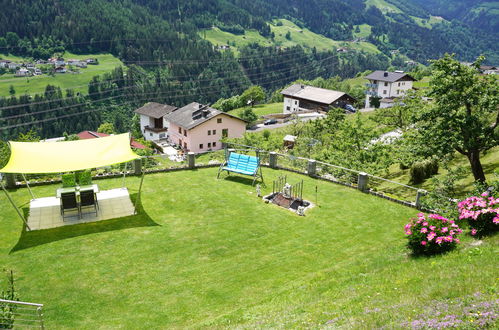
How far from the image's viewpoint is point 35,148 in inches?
647

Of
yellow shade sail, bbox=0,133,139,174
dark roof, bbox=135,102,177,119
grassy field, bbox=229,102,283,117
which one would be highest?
yellow shade sail, bbox=0,133,139,174

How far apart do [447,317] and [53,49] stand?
200326mm

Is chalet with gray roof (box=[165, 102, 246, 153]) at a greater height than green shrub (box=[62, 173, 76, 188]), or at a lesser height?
lesser

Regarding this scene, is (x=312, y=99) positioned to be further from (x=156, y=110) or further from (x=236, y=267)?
(x=236, y=267)

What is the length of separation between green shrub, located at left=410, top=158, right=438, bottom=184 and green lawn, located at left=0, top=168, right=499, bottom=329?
8805 mm

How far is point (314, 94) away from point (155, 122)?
41.3 m

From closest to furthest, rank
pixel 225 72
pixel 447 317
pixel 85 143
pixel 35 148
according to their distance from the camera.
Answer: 1. pixel 447 317
2. pixel 35 148
3. pixel 85 143
4. pixel 225 72

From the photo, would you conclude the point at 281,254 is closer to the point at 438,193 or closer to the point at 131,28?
the point at 438,193

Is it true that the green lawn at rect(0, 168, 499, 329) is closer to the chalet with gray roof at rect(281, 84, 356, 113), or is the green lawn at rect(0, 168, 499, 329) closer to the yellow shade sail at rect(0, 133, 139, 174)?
→ the yellow shade sail at rect(0, 133, 139, 174)

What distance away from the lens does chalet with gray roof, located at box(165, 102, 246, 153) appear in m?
63.9

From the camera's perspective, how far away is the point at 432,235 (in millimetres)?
11680

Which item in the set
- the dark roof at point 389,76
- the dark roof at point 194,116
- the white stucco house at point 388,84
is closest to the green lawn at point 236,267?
the dark roof at point 194,116

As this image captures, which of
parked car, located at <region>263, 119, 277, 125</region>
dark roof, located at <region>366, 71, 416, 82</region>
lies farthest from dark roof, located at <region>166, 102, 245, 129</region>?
dark roof, located at <region>366, 71, 416, 82</region>

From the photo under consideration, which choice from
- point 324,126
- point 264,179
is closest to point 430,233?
point 264,179
